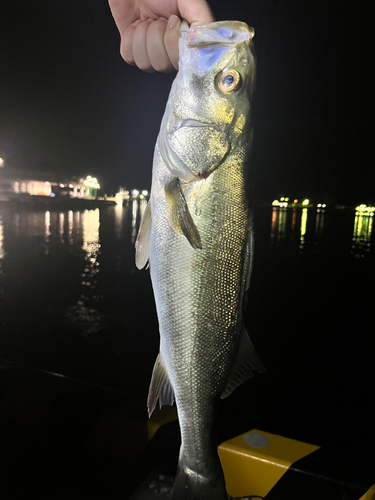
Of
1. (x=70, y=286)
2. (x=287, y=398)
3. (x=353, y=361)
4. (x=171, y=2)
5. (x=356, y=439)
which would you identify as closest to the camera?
(x=171, y=2)

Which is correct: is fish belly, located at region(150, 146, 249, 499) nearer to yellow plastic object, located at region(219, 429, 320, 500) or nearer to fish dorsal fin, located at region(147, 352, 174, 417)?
fish dorsal fin, located at region(147, 352, 174, 417)

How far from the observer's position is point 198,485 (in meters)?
1.29

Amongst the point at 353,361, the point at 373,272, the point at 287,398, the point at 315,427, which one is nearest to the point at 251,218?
the point at 315,427

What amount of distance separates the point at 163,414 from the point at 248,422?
3.18m

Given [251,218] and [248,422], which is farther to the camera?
[248,422]

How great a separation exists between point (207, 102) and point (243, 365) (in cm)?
111

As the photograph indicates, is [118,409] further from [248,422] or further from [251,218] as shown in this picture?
[248,422]

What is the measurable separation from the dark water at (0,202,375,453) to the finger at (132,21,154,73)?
1164mm

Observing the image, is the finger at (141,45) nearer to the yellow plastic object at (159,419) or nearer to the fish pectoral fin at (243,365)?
the fish pectoral fin at (243,365)

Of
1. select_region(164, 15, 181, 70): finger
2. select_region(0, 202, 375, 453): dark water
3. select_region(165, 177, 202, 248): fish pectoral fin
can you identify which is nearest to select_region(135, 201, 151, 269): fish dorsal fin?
select_region(165, 177, 202, 248): fish pectoral fin

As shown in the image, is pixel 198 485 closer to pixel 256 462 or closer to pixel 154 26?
pixel 256 462

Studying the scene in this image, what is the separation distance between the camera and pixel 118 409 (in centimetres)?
237

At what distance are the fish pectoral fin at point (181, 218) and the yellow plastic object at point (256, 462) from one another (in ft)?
5.53

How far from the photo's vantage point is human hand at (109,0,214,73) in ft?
4.24
